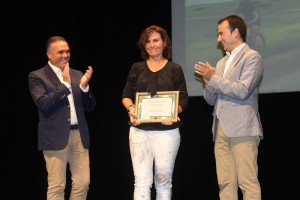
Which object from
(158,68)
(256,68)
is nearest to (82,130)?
(158,68)

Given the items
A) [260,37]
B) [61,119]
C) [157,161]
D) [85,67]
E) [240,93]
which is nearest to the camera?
[240,93]

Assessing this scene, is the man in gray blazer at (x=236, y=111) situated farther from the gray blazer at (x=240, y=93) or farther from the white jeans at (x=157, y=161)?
the white jeans at (x=157, y=161)

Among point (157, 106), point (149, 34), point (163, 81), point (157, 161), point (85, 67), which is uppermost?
point (149, 34)

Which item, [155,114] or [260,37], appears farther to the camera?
[260,37]

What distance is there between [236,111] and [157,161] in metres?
0.69

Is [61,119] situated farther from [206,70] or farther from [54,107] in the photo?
[206,70]

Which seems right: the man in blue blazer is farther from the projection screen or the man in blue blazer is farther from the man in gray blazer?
the projection screen

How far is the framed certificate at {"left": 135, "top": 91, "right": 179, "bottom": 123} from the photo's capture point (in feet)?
11.9

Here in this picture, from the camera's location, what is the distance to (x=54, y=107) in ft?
13.0

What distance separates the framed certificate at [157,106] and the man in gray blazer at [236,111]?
11.2 inches

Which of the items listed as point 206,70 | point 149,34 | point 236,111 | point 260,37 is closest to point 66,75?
point 149,34

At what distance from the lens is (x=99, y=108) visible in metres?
5.77

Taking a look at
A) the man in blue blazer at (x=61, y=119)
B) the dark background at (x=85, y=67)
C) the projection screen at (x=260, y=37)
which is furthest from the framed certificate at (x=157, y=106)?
the dark background at (x=85, y=67)

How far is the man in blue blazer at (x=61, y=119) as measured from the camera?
12.8ft
